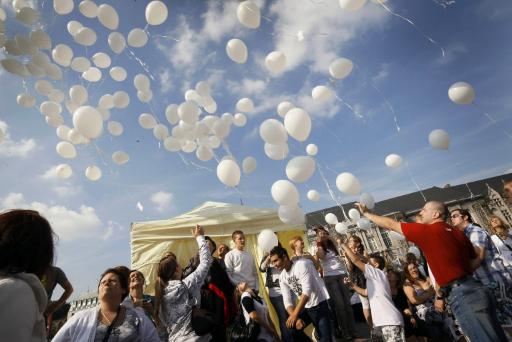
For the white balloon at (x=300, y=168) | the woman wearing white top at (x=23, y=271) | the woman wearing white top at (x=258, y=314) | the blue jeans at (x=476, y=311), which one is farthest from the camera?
the white balloon at (x=300, y=168)

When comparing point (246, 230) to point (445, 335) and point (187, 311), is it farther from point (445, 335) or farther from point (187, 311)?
point (445, 335)

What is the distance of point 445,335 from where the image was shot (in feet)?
11.1

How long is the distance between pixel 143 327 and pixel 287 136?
299cm

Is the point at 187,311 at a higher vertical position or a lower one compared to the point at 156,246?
lower

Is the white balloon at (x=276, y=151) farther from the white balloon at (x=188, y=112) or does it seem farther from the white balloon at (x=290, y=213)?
the white balloon at (x=188, y=112)

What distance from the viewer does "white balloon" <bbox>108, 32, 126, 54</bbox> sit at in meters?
4.31

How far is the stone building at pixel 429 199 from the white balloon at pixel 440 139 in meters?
26.9

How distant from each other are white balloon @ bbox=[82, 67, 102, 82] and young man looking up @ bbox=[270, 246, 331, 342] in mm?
3994

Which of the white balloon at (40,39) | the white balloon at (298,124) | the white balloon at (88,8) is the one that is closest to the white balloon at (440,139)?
the white balloon at (298,124)

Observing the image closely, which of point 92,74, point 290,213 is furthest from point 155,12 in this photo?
point 290,213

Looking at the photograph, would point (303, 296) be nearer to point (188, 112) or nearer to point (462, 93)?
point (188, 112)

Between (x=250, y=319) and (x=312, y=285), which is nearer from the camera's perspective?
(x=250, y=319)

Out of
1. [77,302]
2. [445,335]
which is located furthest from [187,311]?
[77,302]

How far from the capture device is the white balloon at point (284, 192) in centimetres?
380
